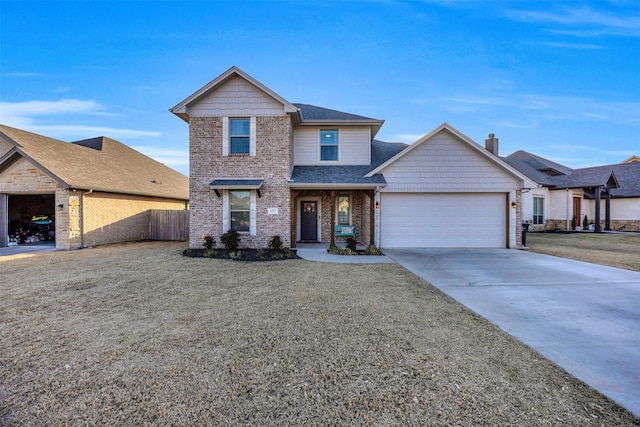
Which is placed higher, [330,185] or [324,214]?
[330,185]

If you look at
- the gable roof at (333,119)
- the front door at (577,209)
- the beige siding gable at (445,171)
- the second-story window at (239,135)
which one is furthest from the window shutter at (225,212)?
the front door at (577,209)

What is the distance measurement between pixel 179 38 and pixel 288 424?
1585 centimetres

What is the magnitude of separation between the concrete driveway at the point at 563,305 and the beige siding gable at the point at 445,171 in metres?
3.50

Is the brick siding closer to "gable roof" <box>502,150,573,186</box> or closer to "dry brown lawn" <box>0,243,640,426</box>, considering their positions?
"dry brown lawn" <box>0,243,640,426</box>

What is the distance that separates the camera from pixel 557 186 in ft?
66.8

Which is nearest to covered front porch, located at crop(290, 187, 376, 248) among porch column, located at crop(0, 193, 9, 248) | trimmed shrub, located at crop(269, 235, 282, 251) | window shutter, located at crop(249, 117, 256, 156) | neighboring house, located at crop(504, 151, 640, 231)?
trimmed shrub, located at crop(269, 235, 282, 251)

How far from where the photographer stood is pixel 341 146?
12.7 meters

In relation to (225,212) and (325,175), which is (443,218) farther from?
(225,212)

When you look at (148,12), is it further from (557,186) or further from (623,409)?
(557,186)

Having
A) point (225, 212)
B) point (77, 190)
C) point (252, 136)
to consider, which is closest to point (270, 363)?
point (225, 212)

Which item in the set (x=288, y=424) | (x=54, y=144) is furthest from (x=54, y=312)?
(x=54, y=144)

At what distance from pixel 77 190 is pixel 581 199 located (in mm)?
33070

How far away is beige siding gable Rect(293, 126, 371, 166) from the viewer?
41.3 ft

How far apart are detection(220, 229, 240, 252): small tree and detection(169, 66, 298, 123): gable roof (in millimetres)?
5245
